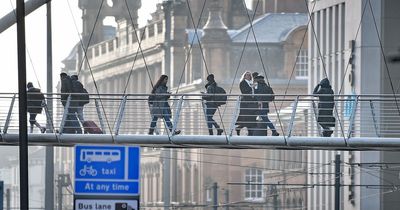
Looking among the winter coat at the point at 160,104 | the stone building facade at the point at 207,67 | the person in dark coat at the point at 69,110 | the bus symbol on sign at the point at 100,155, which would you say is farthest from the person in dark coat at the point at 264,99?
the stone building facade at the point at 207,67

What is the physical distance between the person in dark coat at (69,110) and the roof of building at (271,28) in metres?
85.5

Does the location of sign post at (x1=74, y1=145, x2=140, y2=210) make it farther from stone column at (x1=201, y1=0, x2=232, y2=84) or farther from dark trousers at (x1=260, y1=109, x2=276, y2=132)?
stone column at (x1=201, y1=0, x2=232, y2=84)

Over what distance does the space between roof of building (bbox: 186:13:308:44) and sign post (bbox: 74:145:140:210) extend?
4223 inches

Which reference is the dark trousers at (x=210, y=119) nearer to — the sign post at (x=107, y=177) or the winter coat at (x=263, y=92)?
the winter coat at (x=263, y=92)

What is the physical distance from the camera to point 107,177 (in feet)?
93.3

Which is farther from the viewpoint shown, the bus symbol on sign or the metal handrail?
the metal handrail

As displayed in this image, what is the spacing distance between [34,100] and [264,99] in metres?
5.23

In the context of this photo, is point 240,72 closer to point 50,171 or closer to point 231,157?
point 231,157

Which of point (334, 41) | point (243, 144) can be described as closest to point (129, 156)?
point (243, 144)

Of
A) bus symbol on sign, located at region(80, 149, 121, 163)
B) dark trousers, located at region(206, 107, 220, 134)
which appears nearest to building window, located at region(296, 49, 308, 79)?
dark trousers, located at region(206, 107, 220, 134)

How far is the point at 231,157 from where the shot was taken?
131 metres

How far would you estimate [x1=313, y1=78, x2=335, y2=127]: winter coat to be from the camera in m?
46.9

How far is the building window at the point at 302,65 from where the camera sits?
133m

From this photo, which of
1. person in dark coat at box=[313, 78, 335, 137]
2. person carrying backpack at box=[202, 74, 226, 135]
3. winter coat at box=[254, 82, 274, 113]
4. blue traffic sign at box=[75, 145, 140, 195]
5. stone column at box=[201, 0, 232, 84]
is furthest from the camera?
stone column at box=[201, 0, 232, 84]
